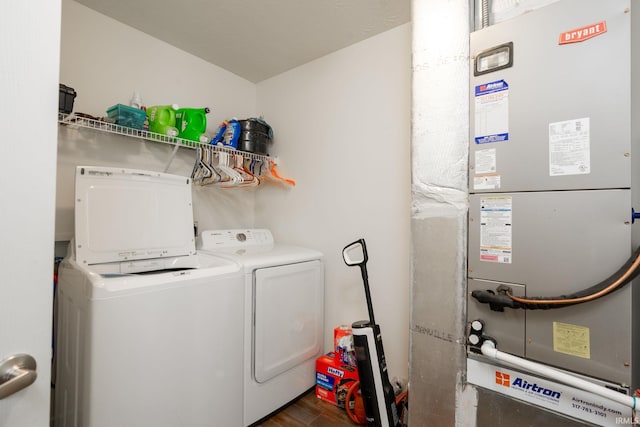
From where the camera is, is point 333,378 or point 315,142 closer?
point 333,378

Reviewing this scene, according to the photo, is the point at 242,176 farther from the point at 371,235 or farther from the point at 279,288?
the point at 371,235

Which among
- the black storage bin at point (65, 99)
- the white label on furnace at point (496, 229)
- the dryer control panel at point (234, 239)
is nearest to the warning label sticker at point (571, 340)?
the white label on furnace at point (496, 229)

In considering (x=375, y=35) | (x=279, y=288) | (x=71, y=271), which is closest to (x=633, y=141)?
(x=375, y=35)

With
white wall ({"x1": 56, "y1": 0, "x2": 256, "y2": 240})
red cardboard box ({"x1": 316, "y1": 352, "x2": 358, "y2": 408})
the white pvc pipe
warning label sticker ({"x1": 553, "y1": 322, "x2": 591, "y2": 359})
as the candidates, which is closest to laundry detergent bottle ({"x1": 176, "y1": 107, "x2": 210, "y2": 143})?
white wall ({"x1": 56, "y1": 0, "x2": 256, "y2": 240})

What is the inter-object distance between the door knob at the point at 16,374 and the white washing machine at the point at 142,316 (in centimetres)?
63

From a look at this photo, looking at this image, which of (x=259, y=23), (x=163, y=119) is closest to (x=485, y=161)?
(x=259, y=23)

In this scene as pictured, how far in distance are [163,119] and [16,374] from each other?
1735mm

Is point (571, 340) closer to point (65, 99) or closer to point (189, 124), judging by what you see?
point (189, 124)

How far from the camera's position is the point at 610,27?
992mm

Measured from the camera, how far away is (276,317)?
1796 mm

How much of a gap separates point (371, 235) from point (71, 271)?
169cm

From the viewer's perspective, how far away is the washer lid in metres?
1.43

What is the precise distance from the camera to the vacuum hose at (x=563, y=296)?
92 centimetres

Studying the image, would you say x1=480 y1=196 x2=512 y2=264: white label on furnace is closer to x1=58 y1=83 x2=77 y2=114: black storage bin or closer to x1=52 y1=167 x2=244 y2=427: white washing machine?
x1=52 y1=167 x2=244 y2=427: white washing machine
